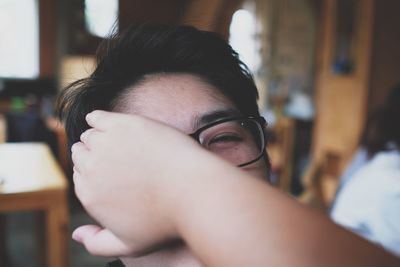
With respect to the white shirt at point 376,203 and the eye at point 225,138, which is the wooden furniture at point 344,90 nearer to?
the white shirt at point 376,203

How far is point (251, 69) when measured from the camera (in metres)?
0.94

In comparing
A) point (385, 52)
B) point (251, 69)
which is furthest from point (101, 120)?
point (385, 52)

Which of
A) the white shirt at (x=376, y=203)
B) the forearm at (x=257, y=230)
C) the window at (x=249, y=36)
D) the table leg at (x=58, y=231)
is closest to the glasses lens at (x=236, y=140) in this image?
the forearm at (x=257, y=230)

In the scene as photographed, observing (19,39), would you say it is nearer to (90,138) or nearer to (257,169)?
(257,169)

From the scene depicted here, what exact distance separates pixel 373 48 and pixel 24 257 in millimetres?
2967

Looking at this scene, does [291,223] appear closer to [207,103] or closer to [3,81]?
[207,103]

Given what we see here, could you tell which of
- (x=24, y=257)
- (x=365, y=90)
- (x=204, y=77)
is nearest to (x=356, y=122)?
(x=365, y=90)

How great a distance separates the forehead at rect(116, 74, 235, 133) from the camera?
61 centimetres

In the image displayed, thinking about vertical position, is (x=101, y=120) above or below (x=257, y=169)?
above

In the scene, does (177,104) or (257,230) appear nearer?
(257,230)

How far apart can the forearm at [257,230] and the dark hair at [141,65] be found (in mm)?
387

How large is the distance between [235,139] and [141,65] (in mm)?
209

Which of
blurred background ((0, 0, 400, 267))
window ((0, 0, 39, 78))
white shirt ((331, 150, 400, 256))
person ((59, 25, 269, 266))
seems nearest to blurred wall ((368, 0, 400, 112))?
blurred background ((0, 0, 400, 267))

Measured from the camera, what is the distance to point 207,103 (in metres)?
0.65
